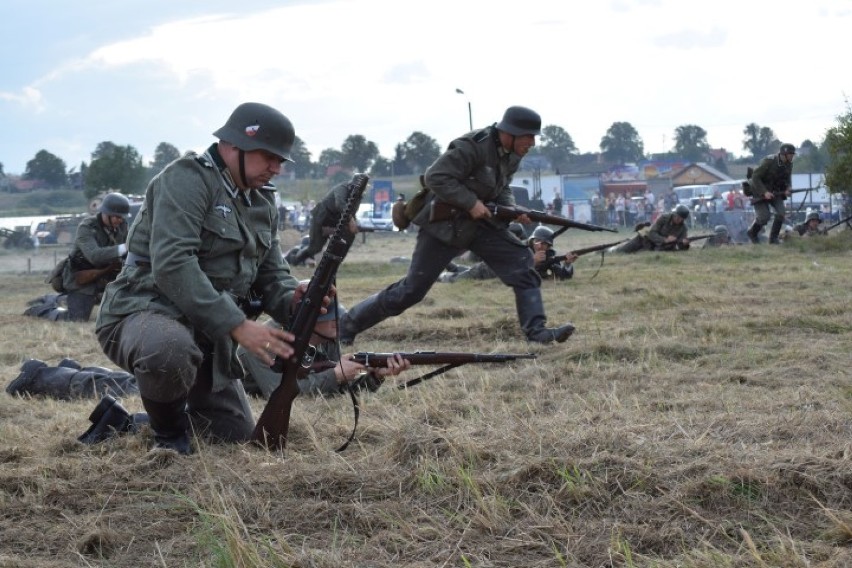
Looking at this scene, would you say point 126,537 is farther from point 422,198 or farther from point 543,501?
point 422,198

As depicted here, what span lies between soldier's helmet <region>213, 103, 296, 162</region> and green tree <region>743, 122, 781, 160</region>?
343 ft

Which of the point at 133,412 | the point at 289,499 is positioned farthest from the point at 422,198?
the point at 289,499

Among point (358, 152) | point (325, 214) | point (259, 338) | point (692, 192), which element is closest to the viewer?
point (259, 338)

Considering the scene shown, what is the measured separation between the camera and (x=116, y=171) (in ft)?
159

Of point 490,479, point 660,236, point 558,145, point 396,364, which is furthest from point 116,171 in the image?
point 558,145

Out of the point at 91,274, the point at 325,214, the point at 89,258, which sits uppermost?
the point at 325,214

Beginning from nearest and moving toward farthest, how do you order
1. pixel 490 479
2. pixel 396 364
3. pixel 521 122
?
pixel 490 479 < pixel 396 364 < pixel 521 122

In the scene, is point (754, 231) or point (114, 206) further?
point (754, 231)

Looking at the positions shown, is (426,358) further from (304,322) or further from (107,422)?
(107,422)

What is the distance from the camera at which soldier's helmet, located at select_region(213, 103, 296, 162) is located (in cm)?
546

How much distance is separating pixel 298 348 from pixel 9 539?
5.12 feet

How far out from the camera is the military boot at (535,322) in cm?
962

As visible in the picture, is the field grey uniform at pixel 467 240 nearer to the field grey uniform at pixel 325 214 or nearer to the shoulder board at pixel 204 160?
the shoulder board at pixel 204 160

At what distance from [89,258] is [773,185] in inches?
562
